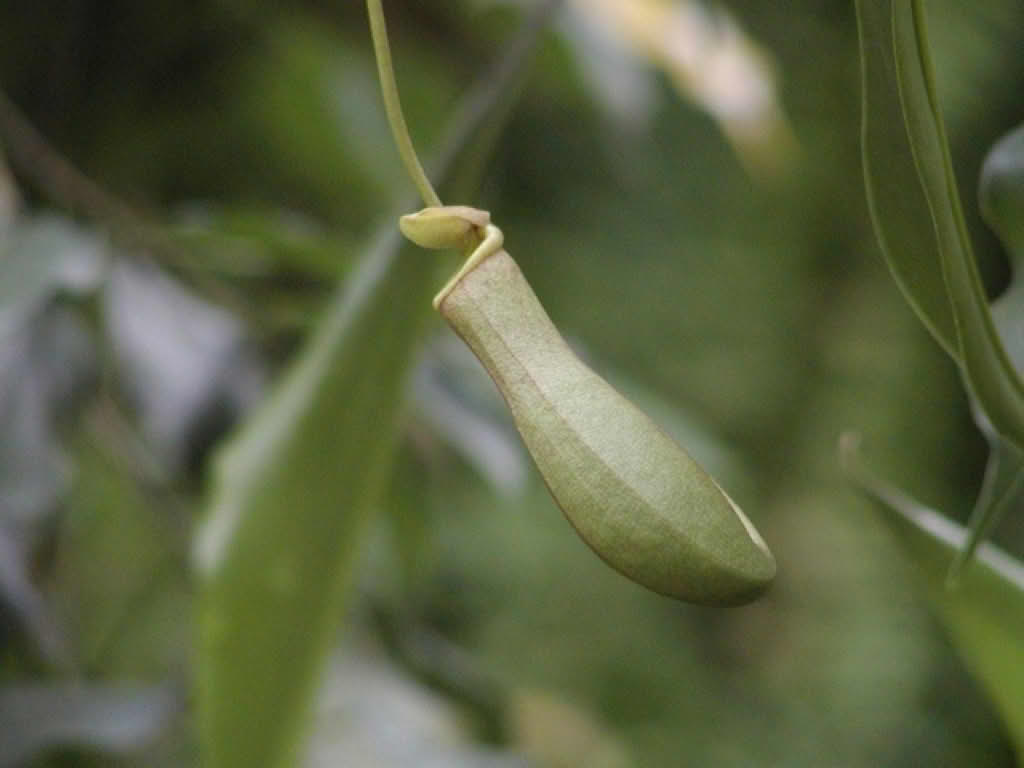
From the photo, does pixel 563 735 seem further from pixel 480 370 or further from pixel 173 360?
pixel 173 360

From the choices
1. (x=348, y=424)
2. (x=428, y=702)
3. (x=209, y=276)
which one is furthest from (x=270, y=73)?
(x=348, y=424)

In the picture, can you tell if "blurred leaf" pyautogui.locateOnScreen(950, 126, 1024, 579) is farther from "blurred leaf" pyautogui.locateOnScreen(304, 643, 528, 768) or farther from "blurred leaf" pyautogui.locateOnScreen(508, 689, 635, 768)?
"blurred leaf" pyautogui.locateOnScreen(508, 689, 635, 768)

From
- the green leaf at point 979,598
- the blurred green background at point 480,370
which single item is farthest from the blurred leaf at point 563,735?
the green leaf at point 979,598

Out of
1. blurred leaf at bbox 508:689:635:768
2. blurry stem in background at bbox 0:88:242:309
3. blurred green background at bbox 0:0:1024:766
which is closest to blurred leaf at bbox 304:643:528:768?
blurred green background at bbox 0:0:1024:766

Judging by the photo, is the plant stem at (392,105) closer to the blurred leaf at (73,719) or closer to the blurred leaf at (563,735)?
the blurred leaf at (73,719)

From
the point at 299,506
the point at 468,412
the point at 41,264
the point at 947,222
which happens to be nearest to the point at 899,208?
the point at 947,222
